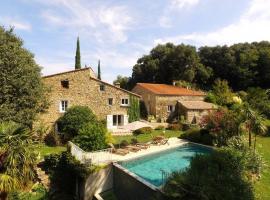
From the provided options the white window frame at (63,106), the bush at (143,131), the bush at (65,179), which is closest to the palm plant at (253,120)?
the bush at (143,131)

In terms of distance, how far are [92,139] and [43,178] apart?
4.73 meters

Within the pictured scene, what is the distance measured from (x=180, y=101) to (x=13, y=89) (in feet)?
83.4

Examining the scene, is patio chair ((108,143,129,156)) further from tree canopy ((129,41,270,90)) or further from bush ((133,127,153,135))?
tree canopy ((129,41,270,90))

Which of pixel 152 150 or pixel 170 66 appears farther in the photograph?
pixel 170 66

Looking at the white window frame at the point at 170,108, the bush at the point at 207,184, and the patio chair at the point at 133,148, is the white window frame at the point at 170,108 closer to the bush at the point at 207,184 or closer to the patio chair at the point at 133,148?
the patio chair at the point at 133,148

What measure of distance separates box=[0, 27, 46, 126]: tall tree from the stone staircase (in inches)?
199

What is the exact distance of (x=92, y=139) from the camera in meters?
19.8

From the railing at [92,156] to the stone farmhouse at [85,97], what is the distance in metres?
11.2

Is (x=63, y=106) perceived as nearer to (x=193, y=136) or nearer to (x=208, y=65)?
Answer: (x=193, y=136)

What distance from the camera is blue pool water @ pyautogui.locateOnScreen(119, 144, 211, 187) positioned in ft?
55.3

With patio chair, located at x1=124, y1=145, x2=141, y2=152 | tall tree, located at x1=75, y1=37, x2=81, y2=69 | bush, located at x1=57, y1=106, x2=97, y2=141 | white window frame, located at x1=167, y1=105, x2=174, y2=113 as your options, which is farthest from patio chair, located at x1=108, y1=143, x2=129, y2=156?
tall tree, located at x1=75, y1=37, x2=81, y2=69

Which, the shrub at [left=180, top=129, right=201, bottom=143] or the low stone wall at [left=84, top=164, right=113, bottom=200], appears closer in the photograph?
the low stone wall at [left=84, top=164, right=113, bottom=200]

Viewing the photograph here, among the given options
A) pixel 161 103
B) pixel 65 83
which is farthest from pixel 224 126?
pixel 65 83

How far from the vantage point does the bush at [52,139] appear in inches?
1027
